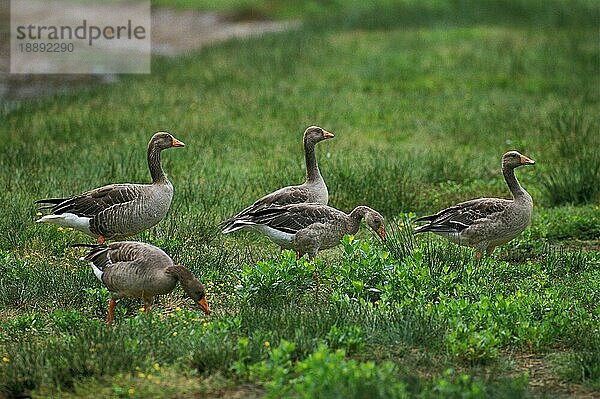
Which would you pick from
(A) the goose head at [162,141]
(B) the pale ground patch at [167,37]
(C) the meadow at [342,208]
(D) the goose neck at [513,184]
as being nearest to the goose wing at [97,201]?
(C) the meadow at [342,208]

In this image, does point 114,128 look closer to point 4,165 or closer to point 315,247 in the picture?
point 4,165

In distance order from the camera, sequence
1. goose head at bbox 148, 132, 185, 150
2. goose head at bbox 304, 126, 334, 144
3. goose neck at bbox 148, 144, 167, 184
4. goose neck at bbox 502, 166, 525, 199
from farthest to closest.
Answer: goose head at bbox 304, 126, 334, 144 < goose head at bbox 148, 132, 185, 150 < goose neck at bbox 502, 166, 525, 199 < goose neck at bbox 148, 144, 167, 184

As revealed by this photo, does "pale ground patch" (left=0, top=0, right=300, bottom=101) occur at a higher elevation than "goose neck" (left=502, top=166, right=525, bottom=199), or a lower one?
higher

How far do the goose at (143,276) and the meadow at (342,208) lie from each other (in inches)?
7.7

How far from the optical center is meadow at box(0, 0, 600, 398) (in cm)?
693

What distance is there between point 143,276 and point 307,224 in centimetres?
215

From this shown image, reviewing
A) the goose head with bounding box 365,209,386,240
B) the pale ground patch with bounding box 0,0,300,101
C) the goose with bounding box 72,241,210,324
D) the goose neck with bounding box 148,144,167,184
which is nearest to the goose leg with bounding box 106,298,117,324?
the goose with bounding box 72,241,210,324

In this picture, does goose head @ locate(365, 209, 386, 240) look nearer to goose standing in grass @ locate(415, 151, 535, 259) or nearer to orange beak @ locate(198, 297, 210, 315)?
goose standing in grass @ locate(415, 151, 535, 259)

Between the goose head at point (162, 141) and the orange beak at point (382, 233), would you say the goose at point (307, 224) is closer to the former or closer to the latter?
the orange beak at point (382, 233)

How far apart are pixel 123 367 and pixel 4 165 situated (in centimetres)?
742

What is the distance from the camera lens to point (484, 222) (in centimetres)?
998

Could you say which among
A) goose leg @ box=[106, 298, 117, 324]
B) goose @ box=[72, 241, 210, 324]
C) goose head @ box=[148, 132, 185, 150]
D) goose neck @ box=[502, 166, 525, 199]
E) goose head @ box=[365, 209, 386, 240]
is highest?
goose head @ box=[148, 132, 185, 150]

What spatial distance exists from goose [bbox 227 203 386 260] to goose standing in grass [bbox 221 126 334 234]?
274mm

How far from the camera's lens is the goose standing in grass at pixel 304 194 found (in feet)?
33.2
